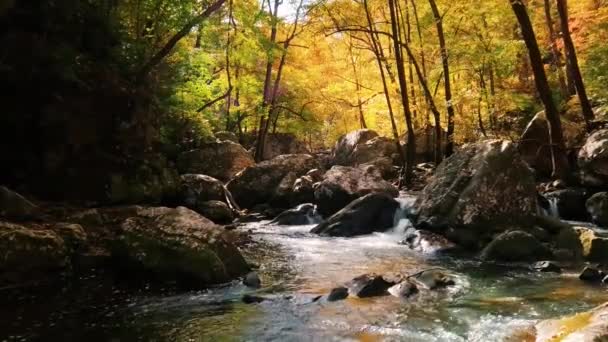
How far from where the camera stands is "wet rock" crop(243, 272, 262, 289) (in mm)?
8469

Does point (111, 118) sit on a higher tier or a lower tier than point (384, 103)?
lower

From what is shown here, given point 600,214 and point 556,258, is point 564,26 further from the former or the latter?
point 556,258

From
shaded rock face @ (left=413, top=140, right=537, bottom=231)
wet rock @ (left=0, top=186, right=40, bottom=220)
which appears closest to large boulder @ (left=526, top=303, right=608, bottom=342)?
shaded rock face @ (left=413, top=140, right=537, bottom=231)

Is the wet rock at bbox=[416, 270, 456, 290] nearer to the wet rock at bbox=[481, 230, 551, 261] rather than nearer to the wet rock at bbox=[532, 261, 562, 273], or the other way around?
the wet rock at bbox=[532, 261, 562, 273]

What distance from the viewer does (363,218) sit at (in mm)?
14133

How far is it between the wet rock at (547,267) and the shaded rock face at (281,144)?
27.0 metres

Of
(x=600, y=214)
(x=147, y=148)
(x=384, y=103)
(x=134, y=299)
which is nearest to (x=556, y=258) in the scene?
(x=600, y=214)

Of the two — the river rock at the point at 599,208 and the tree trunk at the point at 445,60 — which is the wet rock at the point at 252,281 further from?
the tree trunk at the point at 445,60

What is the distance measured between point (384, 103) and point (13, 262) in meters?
21.7

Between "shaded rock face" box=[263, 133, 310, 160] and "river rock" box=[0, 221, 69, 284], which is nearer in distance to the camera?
"river rock" box=[0, 221, 69, 284]

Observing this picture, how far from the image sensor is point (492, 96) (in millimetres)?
20781

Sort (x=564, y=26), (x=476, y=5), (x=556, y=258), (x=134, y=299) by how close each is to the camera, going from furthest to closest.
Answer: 1. (x=476, y=5)
2. (x=564, y=26)
3. (x=556, y=258)
4. (x=134, y=299)

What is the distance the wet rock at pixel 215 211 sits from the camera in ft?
53.3

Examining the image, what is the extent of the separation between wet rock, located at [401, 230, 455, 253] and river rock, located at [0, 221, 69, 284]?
24.2 feet
